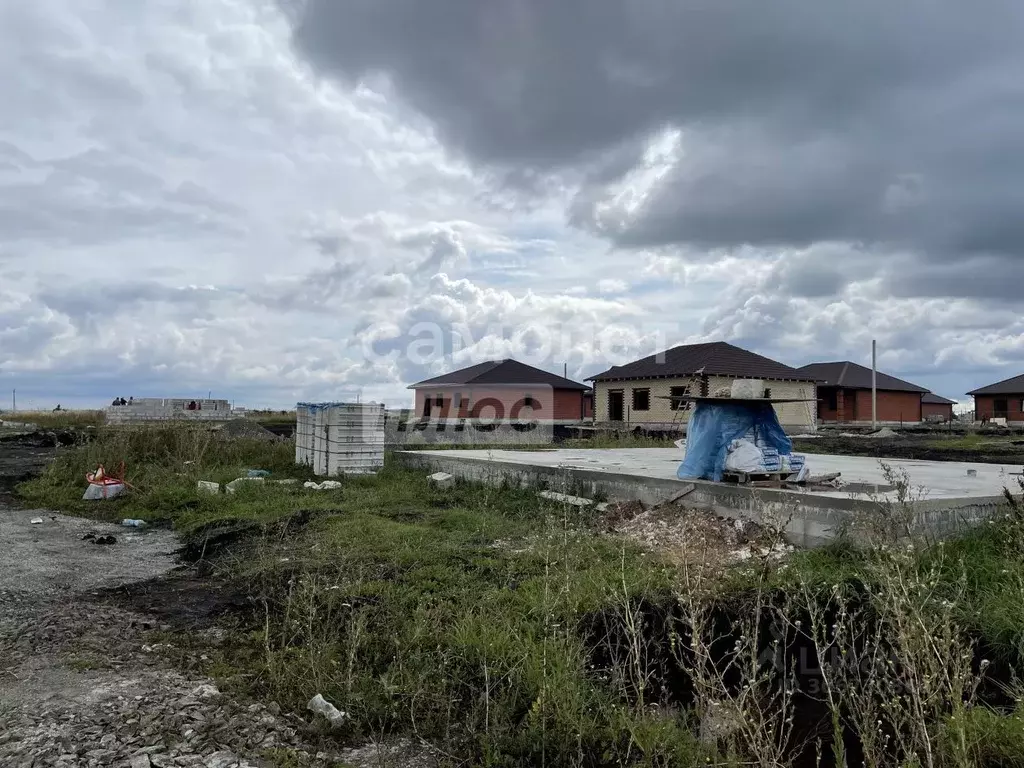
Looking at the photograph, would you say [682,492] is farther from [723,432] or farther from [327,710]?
[327,710]

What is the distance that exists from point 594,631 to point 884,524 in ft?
6.71

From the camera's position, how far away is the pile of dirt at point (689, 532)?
20.0 feet

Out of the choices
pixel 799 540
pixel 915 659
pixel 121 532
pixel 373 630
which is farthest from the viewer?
pixel 121 532

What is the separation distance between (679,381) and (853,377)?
15.4m

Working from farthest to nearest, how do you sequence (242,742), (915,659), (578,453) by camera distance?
(578,453)
(242,742)
(915,659)

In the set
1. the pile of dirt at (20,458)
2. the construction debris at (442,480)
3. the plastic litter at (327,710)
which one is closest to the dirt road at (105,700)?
the plastic litter at (327,710)

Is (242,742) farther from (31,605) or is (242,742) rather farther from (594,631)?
(31,605)

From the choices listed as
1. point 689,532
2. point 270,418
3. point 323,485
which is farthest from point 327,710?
point 270,418

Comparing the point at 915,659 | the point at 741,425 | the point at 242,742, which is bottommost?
the point at 242,742

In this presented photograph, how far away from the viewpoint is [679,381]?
25.8 meters

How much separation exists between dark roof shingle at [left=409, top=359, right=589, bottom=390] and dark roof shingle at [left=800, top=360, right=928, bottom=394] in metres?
13.5

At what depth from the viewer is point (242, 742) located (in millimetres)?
3191

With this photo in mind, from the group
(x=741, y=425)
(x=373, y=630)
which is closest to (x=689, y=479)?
(x=741, y=425)

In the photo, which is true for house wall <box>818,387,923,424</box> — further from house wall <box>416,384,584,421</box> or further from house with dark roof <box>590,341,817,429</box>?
house wall <box>416,384,584,421</box>
